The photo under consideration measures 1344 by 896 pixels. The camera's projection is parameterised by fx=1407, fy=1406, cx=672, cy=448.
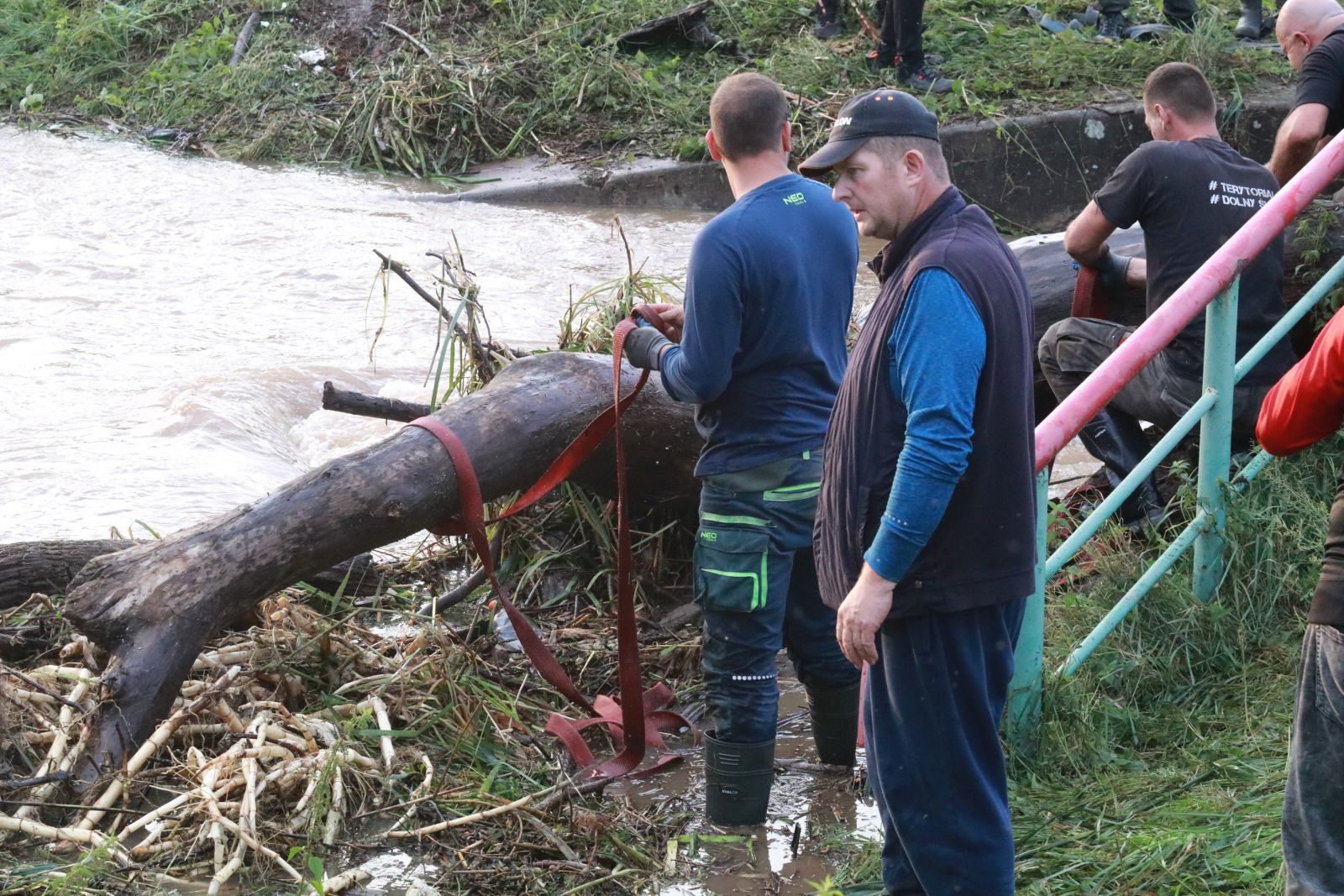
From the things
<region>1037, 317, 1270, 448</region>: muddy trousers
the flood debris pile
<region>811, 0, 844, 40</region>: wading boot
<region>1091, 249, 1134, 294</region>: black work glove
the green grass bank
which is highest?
<region>811, 0, 844, 40</region>: wading boot

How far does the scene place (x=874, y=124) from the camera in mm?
2664

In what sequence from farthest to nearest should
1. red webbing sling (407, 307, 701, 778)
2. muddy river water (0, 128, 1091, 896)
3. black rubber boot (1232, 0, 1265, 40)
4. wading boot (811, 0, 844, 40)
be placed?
wading boot (811, 0, 844, 40) → black rubber boot (1232, 0, 1265, 40) → muddy river water (0, 128, 1091, 896) → red webbing sling (407, 307, 701, 778)

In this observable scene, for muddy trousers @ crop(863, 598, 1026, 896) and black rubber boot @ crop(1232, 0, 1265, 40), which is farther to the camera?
black rubber boot @ crop(1232, 0, 1265, 40)

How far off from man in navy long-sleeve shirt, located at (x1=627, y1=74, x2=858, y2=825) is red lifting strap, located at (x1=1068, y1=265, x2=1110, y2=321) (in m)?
1.94

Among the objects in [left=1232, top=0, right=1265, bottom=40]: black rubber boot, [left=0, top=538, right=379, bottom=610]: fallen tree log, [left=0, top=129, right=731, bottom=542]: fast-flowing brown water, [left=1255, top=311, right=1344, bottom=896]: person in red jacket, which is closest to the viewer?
[left=1255, top=311, right=1344, bottom=896]: person in red jacket

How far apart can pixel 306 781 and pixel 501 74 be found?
9.24 m

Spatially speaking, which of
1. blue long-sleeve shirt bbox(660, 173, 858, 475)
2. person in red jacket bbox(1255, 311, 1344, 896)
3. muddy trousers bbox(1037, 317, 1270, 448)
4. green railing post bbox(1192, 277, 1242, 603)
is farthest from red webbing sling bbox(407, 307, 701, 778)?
person in red jacket bbox(1255, 311, 1344, 896)

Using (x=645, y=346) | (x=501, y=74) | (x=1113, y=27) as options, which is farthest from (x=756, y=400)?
(x=1113, y=27)

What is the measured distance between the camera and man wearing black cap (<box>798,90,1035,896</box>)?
2.51m

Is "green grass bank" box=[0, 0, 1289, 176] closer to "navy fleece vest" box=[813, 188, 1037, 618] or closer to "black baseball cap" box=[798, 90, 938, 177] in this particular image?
"black baseball cap" box=[798, 90, 938, 177]

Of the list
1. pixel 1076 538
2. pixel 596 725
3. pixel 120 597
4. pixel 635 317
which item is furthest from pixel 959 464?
pixel 120 597

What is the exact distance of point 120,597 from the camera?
12.2 ft

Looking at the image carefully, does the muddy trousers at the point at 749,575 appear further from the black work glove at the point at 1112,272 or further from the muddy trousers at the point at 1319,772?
the black work glove at the point at 1112,272

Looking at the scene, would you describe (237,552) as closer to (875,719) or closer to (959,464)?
(875,719)
